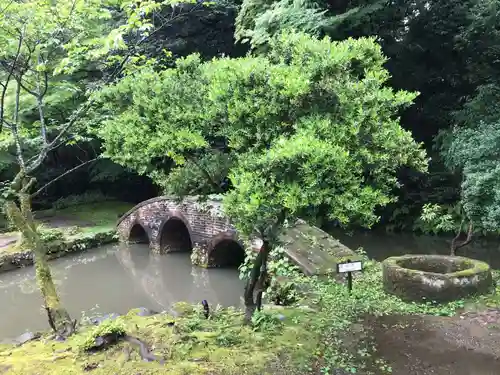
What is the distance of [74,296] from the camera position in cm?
1271

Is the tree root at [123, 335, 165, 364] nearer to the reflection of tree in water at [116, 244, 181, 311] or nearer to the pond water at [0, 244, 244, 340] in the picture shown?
the pond water at [0, 244, 244, 340]

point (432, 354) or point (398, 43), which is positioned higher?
point (398, 43)

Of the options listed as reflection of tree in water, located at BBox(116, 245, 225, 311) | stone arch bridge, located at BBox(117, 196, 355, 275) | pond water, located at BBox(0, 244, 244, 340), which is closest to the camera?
stone arch bridge, located at BBox(117, 196, 355, 275)

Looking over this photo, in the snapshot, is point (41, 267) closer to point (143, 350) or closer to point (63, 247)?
point (143, 350)

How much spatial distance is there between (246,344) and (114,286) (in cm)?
865

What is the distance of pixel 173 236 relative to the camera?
17.6 meters

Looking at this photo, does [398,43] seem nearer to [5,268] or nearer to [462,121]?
[462,121]

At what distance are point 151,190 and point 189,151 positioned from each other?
858 inches

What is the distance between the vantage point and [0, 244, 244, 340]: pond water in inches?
459

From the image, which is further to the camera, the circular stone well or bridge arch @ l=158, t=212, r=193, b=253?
bridge arch @ l=158, t=212, r=193, b=253

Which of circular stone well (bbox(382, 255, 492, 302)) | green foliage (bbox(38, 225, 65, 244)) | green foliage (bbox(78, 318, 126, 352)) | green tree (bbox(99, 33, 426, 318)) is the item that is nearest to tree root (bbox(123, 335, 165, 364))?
green foliage (bbox(78, 318, 126, 352))

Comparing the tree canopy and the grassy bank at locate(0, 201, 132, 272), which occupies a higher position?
the tree canopy

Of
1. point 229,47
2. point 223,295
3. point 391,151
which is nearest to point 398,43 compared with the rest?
point 229,47

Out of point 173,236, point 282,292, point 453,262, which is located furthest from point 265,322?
point 173,236
